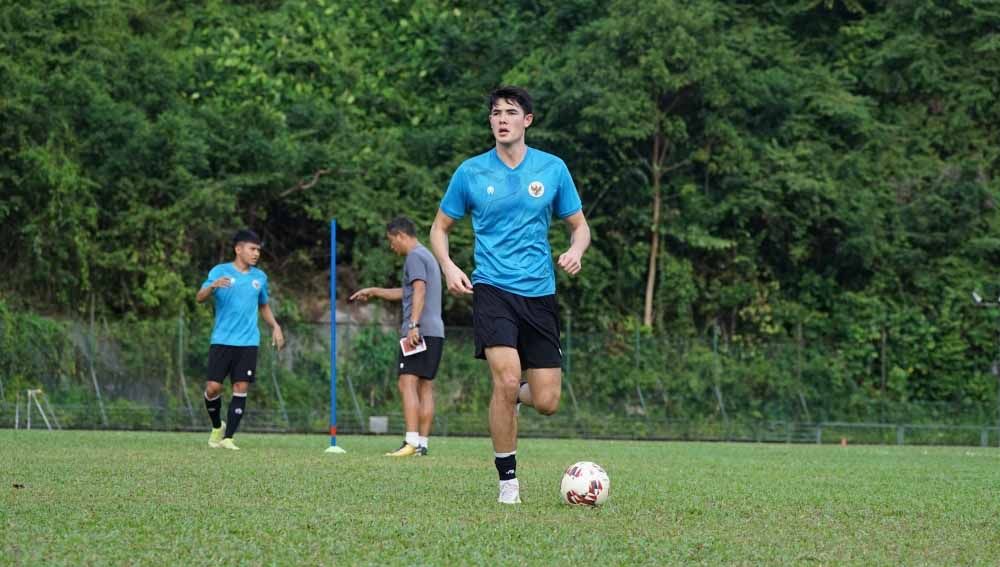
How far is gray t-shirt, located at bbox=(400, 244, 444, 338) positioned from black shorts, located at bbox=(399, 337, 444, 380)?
0.13 metres

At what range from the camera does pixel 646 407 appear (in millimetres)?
24516

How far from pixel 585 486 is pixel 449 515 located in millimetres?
863

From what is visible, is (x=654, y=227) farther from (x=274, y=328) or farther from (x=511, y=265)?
(x=511, y=265)

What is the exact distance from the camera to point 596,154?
89.5 feet


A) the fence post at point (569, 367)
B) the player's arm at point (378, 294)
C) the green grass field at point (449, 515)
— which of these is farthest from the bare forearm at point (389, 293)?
the fence post at point (569, 367)

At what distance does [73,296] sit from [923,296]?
15829 millimetres

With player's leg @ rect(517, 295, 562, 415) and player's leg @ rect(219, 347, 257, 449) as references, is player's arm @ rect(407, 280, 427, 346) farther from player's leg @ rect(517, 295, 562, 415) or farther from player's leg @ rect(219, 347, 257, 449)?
player's leg @ rect(517, 295, 562, 415)

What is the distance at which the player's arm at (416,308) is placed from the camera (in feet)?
42.8

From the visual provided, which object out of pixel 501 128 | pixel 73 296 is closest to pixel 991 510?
pixel 501 128

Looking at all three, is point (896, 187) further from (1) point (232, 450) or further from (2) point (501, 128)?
Result: (2) point (501, 128)

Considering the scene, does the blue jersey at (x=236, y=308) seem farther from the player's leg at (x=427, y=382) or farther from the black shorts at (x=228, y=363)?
the player's leg at (x=427, y=382)

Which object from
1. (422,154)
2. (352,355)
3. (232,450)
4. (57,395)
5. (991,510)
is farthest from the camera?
(422,154)

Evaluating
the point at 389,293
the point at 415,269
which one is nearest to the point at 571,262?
the point at 415,269

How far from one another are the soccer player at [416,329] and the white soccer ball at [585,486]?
5.66 m
